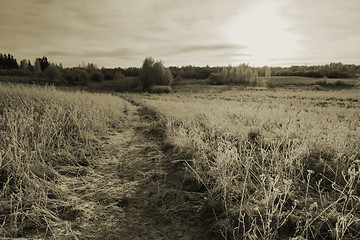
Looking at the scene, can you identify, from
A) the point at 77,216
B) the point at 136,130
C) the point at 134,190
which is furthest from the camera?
the point at 136,130

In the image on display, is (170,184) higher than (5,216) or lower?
lower

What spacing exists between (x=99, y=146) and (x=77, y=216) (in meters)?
3.08

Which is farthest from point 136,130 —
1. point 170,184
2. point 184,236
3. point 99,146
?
point 184,236

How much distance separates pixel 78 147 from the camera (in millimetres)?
5266

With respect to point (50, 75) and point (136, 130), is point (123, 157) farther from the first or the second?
point (50, 75)

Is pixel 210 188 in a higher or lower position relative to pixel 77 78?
lower

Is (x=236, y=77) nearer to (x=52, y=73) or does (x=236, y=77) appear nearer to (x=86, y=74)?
(x=86, y=74)

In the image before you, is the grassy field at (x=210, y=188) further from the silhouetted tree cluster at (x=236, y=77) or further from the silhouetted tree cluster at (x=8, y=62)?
the silhouetted tree cluster at (x=8, y=62)

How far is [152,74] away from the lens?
5038 centimetres

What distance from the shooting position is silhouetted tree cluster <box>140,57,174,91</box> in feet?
165

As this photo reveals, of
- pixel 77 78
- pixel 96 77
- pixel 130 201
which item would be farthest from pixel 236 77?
pixel 130 201

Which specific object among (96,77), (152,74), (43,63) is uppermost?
(43,63)

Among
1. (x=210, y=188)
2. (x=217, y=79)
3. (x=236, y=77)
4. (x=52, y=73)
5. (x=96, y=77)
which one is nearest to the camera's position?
(x=210, y=188)

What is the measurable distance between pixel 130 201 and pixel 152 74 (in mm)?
49228
